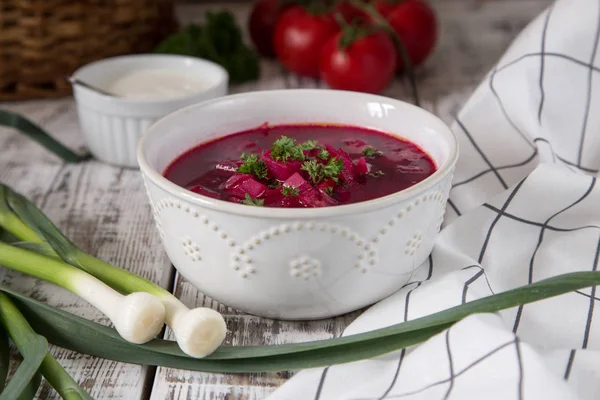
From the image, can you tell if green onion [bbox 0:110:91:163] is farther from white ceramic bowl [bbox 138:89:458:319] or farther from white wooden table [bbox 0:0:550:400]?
white ceramic bowl [bbox 138:89:458:319]

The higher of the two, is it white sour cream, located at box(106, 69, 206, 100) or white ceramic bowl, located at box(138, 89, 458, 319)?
white ceramic bowl, located at box(138, 89, 458, 319)

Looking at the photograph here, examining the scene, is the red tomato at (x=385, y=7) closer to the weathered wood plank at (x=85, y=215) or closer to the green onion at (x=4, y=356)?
the weathered wood plank at (x=85, y=215)

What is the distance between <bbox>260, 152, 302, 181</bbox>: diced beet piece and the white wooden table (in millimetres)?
269

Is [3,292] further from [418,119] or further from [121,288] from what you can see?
[418,119]

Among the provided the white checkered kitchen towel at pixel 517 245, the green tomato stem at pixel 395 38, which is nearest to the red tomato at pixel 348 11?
the green tomato stem at pixel 395 38

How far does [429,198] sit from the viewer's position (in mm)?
1358

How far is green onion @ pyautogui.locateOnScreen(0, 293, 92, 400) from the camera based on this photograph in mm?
1193

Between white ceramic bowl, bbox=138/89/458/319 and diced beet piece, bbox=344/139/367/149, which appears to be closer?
white ceramic bowl, bbox=138/89/458/319

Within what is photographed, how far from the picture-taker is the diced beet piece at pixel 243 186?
1383 mm

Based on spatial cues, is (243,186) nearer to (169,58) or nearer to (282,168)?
(282,168)

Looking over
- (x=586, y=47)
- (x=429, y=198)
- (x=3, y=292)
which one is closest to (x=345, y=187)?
(x=429, y=198)

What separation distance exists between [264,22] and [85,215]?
121 centimetres

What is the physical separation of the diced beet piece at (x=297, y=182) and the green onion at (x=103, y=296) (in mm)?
308

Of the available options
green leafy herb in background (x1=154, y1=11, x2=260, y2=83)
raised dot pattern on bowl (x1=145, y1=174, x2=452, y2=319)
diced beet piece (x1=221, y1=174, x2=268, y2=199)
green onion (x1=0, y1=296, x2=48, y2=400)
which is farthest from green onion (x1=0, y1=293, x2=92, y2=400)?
green leafy herb in background (x1=154, y1=11, x2=260, y2=83)
